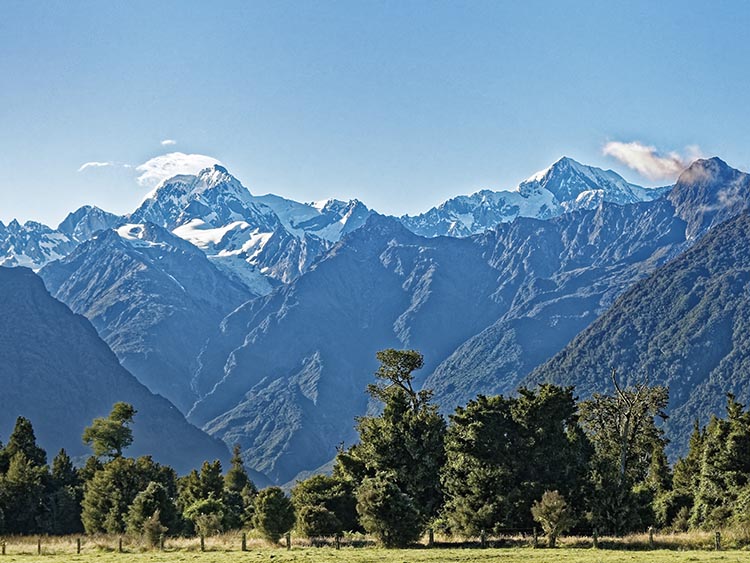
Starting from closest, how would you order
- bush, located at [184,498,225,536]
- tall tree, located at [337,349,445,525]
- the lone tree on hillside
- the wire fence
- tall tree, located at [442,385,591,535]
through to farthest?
1. the wire fence
2. tall tree, located at [442,385,591,535]
3. tall tree, located at [337,349,445,525]
4. bush, located at [184,498,225,536]
5. the lone tree on hillside

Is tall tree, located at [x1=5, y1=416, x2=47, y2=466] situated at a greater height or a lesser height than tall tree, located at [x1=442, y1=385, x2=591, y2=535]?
greater

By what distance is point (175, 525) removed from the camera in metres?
94.0

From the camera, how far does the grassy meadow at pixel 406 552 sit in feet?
201

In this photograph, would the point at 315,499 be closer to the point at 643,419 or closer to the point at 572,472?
the point at 572,472

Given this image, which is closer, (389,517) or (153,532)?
(389,517)

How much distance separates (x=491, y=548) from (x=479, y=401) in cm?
2029

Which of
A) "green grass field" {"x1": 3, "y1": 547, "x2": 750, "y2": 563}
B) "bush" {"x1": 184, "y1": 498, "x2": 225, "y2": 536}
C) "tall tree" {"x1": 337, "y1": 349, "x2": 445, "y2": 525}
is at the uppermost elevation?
"tall tree" {"x1": 337, "y1": 349, "x2": 445, "y2": 525}

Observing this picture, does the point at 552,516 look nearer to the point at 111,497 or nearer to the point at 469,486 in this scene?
the point at 469,486

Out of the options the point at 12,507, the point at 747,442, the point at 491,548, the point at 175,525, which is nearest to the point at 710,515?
the point at 747,442

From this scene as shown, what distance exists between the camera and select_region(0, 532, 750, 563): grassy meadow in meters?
61.2

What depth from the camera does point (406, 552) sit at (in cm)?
6881

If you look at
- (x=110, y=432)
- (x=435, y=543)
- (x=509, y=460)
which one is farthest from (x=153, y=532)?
(x=110, y=432)

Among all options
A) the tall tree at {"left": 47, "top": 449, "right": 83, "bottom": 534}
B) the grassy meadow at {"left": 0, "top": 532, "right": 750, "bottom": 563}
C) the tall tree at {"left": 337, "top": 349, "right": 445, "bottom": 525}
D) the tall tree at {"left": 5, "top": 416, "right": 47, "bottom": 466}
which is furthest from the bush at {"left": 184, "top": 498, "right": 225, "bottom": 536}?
the tall tree at {"left": 5, "top": 416, "right": 47, "bottom": 466}

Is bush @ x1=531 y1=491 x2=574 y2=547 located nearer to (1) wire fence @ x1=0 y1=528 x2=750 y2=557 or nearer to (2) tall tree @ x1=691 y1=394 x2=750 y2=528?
(1) wire fence @ x1=0 y1=528 x2=750 y2=557
